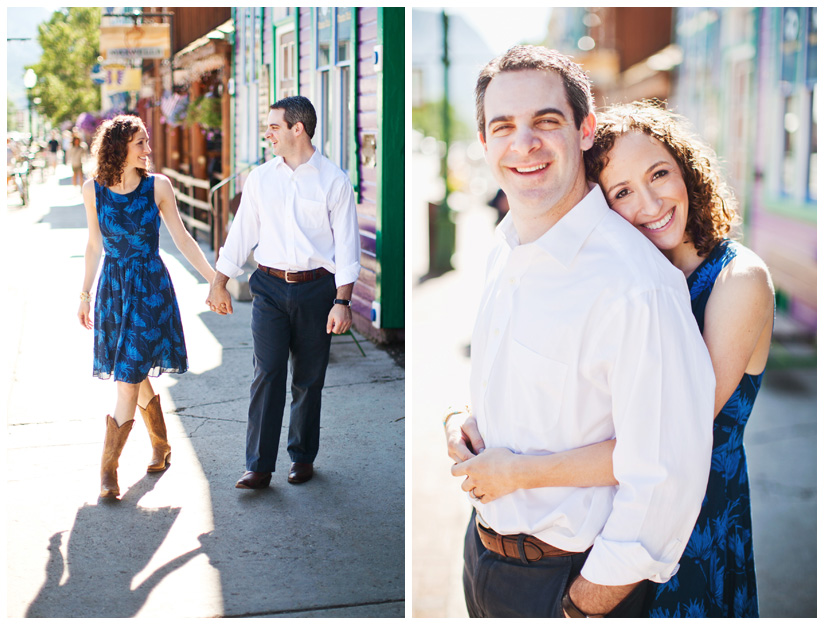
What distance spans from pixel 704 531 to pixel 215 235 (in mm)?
10014

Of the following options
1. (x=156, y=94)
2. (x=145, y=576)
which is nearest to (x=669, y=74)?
(x=156, y=94)

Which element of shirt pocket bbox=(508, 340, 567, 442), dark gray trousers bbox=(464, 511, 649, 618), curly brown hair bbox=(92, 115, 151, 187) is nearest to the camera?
shirt pocket bbox=(508, 340, 567, 442)

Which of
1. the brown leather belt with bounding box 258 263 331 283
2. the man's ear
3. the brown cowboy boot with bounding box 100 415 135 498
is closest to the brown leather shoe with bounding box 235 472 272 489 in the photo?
the brown cowboy boot with bounding box 100 415 135 498

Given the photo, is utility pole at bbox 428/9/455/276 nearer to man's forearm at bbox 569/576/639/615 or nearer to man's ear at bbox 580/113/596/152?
man's ear at bbox 580/113/596/152

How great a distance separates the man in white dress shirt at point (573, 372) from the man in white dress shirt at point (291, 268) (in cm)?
221

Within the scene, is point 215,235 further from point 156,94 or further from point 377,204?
point 156,94

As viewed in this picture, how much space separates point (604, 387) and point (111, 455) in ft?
9.47

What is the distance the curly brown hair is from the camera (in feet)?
12.8

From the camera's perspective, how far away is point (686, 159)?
1930 millimetres

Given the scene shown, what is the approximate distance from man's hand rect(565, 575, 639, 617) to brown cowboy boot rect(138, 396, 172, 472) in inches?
113

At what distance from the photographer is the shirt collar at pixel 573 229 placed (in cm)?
175

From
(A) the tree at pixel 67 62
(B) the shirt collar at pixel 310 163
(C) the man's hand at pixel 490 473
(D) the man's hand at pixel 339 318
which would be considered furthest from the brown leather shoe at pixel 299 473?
(A) the tree at pixel 67 62

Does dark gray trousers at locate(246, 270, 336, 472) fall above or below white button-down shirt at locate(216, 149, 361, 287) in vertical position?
below

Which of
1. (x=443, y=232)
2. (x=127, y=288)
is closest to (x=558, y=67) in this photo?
(x=127, y=288)
